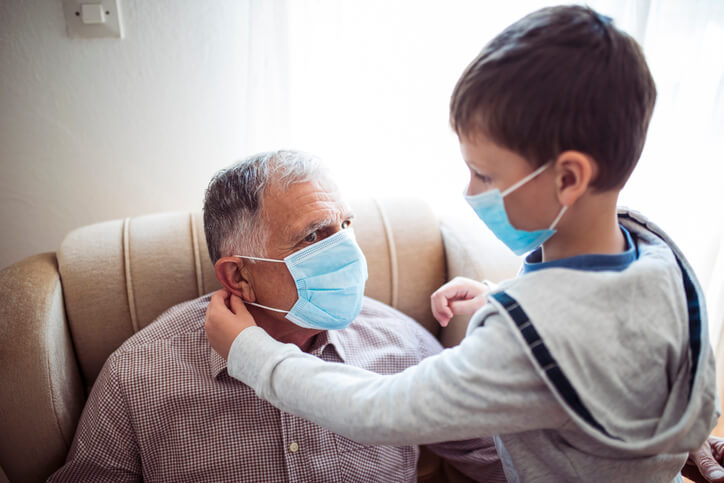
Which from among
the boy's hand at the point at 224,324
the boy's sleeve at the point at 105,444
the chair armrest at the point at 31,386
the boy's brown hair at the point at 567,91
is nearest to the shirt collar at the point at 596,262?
the boy's brown hair at the point at 567,91

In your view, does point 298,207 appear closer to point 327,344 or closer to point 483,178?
point 327,344

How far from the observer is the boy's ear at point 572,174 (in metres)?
0.67

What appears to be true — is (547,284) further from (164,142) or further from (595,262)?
(164,142)

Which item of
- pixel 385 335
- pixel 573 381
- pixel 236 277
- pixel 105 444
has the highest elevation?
pixel 573 381

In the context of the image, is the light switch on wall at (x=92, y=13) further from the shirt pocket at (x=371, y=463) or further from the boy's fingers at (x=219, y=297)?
the shirt pocket at (x=371, y=463)

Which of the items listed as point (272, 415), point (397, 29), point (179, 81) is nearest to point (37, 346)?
point (272, 415)

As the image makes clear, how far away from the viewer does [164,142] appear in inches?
63.9

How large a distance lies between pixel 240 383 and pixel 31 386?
1.59 feet

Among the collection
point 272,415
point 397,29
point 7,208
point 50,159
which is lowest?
point 272,415

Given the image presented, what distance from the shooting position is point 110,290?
1.29 meters

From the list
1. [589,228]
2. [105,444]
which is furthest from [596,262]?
[105,444]

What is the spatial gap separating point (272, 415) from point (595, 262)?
2.71ft

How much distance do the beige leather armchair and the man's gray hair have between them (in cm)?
24

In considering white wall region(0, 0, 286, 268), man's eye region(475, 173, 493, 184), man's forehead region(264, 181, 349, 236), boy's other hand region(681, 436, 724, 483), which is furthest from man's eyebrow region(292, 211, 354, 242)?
boy's other hand region(681, 436, 724, 483)
